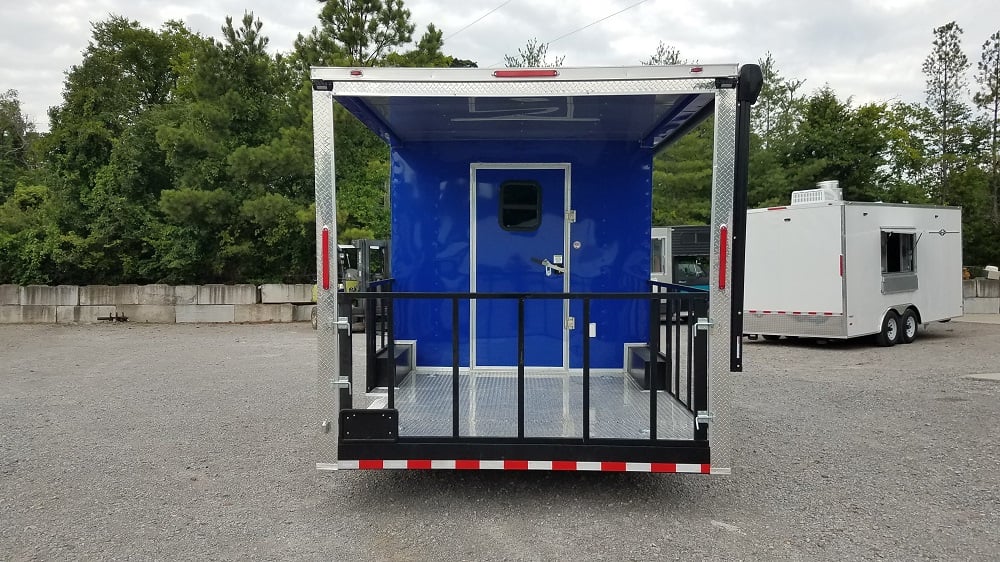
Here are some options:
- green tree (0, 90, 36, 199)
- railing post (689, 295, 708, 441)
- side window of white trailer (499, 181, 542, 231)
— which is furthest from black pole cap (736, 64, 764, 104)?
green tree (0, 90, 36, 199)

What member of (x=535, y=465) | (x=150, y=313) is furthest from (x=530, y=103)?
(x=150, y=313)

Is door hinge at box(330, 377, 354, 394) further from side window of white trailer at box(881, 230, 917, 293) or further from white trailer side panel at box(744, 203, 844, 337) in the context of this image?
side window of white trailer at box(881, 230, 917, 293)

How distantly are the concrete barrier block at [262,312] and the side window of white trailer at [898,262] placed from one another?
42.1 ft

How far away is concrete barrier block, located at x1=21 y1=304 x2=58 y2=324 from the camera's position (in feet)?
54.5

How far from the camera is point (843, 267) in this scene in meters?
11.1

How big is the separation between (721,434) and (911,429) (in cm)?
349

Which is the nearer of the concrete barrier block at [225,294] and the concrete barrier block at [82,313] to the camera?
the concrete barrier block at [82,313]

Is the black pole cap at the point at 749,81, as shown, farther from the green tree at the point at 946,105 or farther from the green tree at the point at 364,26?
the green tree at the point at 946,105

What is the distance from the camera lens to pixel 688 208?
20312 millimetres

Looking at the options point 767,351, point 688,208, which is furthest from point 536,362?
point 688,208

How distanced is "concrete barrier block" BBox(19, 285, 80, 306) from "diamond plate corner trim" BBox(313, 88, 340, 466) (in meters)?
15.6

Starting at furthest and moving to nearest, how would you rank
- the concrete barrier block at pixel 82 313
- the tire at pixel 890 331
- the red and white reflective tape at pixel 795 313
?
the concrete barrier block at pixel 82 313 < the tire at pixel 890 331 < the red and white reflective tape at pixel 795 313

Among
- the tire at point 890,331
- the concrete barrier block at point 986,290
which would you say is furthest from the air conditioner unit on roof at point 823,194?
the concrete barrier block at point 986,290

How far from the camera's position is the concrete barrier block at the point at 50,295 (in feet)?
54.3
